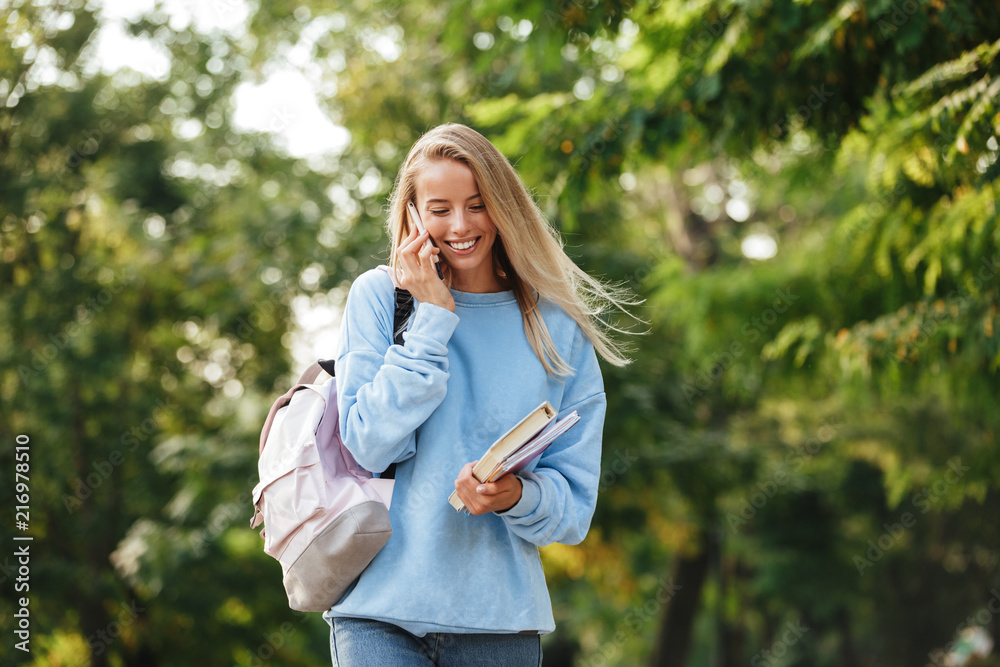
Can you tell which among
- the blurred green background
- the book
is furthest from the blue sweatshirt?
the blurred green background

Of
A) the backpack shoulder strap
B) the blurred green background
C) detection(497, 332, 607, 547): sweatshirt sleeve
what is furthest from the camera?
the blurred green background

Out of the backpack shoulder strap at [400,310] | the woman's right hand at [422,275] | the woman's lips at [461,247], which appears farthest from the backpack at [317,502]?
the woman's lips at [461,247]

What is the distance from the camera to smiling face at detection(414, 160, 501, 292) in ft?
7.20

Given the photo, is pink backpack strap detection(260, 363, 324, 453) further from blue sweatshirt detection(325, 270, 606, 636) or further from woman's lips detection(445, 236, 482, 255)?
woman's lips detection(445, 236, 482, 255)

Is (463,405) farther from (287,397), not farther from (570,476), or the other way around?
(287,397)

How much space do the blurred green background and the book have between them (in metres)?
3.11

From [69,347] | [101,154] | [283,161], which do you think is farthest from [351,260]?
[101,154]

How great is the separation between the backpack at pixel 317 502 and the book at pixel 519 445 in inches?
10.8

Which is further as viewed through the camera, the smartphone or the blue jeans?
the smartphone

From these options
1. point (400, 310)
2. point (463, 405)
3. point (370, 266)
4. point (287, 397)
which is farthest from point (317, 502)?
point (370, 266)

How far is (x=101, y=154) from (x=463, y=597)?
1182 centimetres

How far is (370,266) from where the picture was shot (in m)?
9.30

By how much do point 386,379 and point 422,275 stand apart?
10.9 inches

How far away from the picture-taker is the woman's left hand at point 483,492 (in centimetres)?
193
